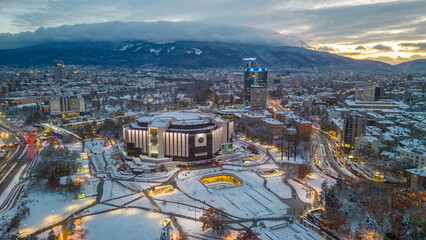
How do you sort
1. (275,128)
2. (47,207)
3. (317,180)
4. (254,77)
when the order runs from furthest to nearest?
1. (254,77)
2. (275,128)
3. (317,180)
4. (47,207)

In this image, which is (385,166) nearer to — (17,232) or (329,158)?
(329,158)

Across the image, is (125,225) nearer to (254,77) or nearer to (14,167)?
(14,167)

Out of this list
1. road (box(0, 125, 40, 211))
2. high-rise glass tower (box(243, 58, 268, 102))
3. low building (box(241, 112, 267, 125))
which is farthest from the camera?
high-rise glass tower (box(243, 58, 268, 102))

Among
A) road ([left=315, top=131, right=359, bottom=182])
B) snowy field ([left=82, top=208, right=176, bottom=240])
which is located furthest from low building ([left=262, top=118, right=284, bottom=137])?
snowy field ([left=82, top=208, right=176, bottom=240])

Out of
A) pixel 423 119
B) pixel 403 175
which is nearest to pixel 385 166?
pixel 403 175

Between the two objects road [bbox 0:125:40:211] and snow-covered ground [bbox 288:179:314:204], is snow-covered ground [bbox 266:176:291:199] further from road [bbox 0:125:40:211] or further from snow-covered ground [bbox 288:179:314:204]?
road [bbox 0:125:40:211]

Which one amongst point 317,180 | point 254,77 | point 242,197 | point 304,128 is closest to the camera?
point 242,197

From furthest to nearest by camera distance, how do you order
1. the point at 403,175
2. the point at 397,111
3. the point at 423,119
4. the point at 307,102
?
the point at 307,102, the point at 397,111, the point at 423,119, the point at 403,175

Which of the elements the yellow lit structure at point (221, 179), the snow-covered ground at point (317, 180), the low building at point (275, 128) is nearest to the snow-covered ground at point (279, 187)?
the snow-covered ground at point (317, 180)

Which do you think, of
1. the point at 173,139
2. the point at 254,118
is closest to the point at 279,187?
the point at 173,139
